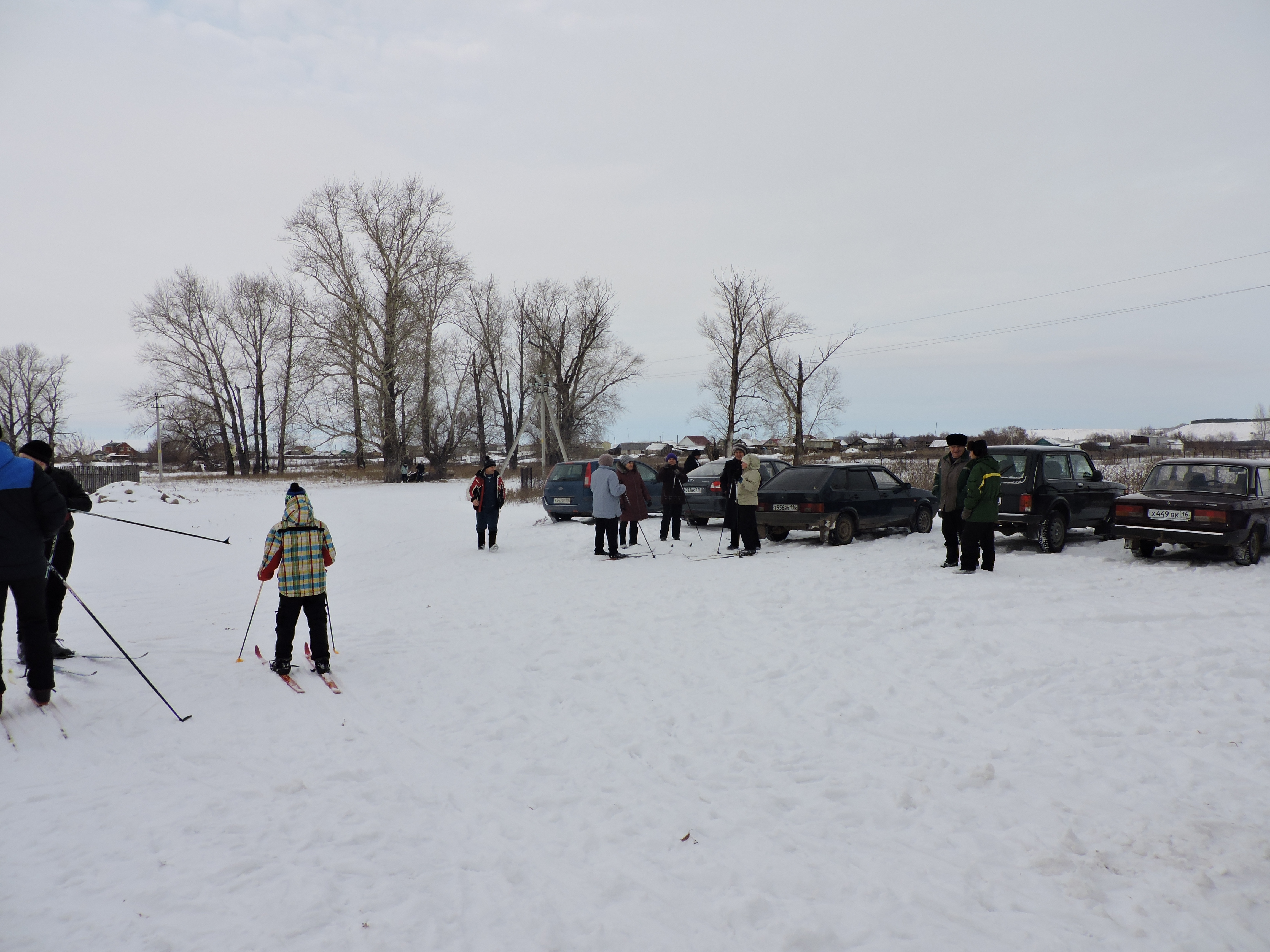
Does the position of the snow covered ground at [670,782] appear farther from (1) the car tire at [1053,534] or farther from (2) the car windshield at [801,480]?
(2) the car windshield at [801,480]

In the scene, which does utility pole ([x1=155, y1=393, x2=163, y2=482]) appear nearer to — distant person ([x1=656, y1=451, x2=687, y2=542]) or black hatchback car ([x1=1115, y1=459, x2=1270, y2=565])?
distant person ([x1=656, y1=451, x2=687, y2=542])

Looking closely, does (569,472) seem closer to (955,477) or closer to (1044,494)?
(955,477)

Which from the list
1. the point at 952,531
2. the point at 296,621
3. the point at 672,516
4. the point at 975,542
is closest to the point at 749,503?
the point at 672,516

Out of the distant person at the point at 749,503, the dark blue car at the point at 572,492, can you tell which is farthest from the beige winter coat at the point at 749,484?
the dark blue car at the point at 572,492

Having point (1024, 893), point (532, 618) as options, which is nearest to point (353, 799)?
point (1024, 893)

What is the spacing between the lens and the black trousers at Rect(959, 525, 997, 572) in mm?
9320

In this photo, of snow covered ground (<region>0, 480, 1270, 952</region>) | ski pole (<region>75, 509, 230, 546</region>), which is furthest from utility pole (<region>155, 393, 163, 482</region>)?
snow covered ground (<region>0, 480, 1270, 952</region>)

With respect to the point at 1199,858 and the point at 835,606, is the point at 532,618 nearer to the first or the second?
the point at 835,606

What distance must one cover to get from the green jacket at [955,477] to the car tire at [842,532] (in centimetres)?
216

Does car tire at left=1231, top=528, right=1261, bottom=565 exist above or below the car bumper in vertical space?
below

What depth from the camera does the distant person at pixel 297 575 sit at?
18.8 ft

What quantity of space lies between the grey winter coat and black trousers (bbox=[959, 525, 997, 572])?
5084mm

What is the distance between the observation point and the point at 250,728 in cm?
477

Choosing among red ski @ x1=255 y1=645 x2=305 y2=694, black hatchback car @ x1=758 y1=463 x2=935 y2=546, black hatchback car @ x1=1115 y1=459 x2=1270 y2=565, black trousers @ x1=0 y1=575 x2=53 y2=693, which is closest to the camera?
black trousers @ x1=0 y1=575 x2=53 y2=693
